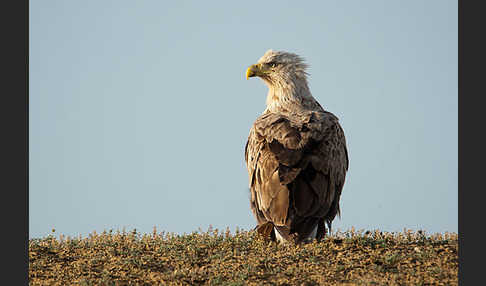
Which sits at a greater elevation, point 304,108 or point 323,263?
point 304,108

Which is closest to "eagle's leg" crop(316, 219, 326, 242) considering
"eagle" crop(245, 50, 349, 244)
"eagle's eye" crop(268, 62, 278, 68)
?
"eagle" crop(245, 50, 349, 244)

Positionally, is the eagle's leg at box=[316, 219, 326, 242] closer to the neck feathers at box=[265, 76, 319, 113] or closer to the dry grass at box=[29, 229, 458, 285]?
the dry grass at box=[29, 229, 458, 285]

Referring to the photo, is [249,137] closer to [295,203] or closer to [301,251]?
[295,203]

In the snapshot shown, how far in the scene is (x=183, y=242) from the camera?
10844 millimetres

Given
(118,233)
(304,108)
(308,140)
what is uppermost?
(304,108)

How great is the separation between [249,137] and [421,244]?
4.04 metres

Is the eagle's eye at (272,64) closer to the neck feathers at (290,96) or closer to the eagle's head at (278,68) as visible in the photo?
the eagle's head at (278,68)

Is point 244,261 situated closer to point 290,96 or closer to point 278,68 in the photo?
point 290,96

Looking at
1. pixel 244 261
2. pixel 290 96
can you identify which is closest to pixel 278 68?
pixel 290 96

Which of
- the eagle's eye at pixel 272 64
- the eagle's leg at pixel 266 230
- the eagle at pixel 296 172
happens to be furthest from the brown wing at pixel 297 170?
the eagle's eye at pixel 272 64

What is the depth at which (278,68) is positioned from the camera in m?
13.3

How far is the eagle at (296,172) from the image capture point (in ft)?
34.3

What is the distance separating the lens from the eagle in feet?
34.3

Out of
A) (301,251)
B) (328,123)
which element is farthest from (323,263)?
(328,123)
